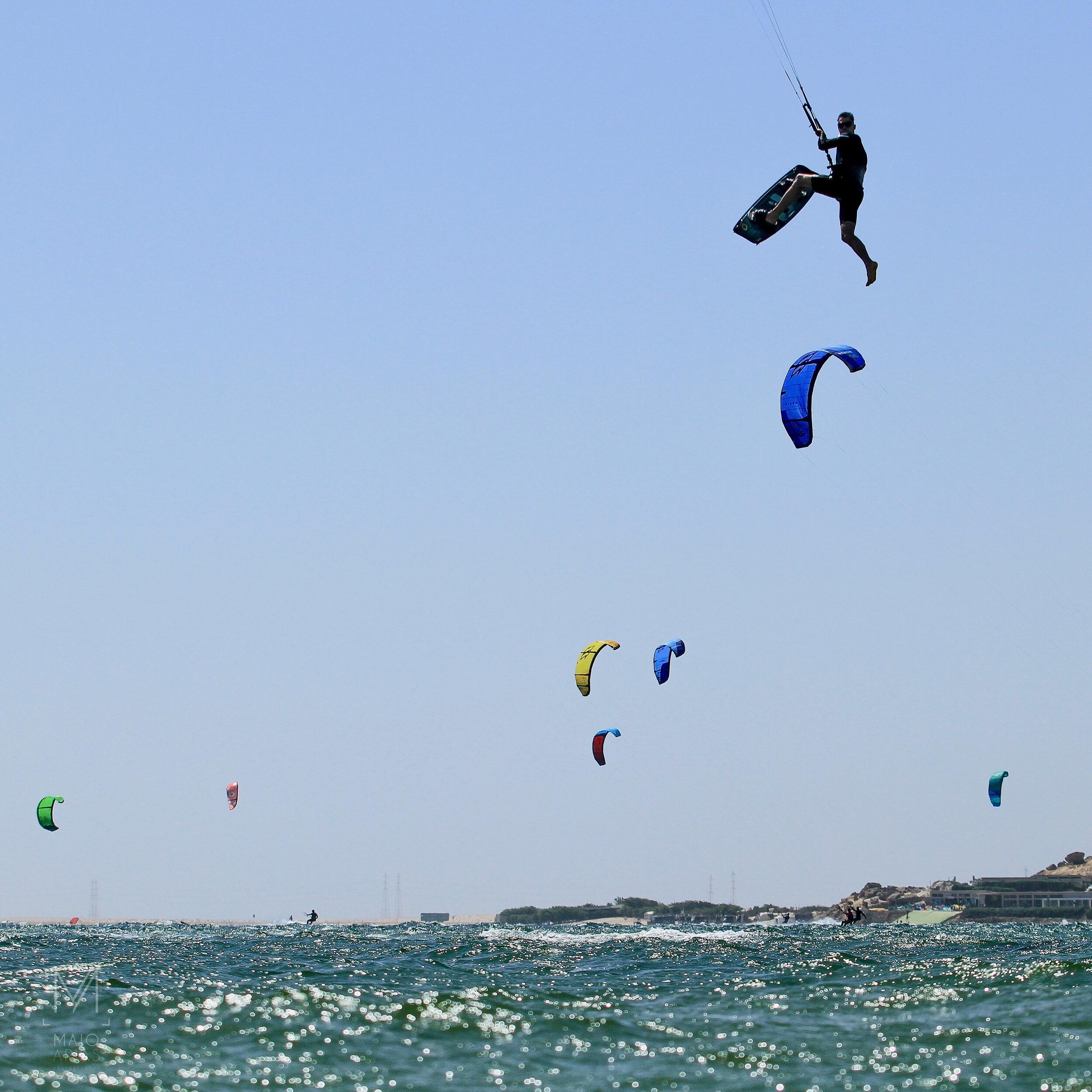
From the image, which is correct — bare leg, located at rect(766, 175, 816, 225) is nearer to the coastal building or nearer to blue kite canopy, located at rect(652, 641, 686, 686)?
blue kite canopy, located at rect(652, 641, 686, 686)

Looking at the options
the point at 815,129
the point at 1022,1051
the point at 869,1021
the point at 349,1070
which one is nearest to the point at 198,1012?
the point at 349,1070

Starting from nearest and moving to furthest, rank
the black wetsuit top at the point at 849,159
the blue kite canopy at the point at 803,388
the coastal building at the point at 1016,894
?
the black wetsuit top at the point at 849,159
the blue kite canopy at the point at 803,388
the coastal building at the point at 1016,894

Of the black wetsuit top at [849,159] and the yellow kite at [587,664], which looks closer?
the black wetsuit top at [849,159]

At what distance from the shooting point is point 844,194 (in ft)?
34.8

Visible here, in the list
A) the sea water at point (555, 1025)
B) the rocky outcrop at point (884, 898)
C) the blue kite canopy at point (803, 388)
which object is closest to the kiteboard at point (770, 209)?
the blue kite canopy at point (803, 388)

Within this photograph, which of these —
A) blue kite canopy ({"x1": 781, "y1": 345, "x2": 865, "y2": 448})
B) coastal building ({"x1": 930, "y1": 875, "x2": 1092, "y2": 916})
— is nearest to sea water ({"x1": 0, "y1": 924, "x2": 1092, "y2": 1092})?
blue kite canopy ({"x1": 781, "y1": 345, "x2": 865, "y2": 448})

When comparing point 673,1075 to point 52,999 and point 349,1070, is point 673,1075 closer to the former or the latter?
point 349,1070

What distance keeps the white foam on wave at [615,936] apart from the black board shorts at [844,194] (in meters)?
24.7

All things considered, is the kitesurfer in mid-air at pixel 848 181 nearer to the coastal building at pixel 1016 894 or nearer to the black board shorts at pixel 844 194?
the black board shorts at pixel 844 194

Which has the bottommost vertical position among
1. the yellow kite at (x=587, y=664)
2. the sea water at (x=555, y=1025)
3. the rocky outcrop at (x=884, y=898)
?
the rocky outcrop at (x=884, y=898)

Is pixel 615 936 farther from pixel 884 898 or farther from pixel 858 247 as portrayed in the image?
pixel 884 898

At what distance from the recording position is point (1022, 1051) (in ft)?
37.9

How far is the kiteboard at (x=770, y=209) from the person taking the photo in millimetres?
11016

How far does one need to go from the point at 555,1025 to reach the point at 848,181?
8.50 m
